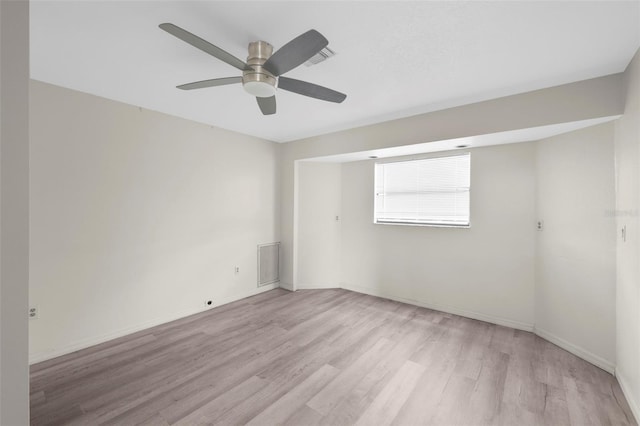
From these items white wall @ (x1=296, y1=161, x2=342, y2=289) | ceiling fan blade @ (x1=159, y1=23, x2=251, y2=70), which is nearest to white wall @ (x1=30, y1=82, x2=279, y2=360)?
white wall @ (x1=296, y1=161, x2=342, y2=289)

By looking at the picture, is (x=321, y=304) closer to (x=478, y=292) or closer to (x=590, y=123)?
(x=478, y=292)

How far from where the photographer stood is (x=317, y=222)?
4.61 m

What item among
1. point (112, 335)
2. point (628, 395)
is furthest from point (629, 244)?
point (112, 335)

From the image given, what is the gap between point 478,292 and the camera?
339 cm

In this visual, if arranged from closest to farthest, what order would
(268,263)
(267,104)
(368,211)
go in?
1. (267,104)
2. (368,211)
3. (268,263)

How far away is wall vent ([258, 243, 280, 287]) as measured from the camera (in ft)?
14.4

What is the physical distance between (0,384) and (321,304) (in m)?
3.36

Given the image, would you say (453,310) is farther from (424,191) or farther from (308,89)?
(308,89)

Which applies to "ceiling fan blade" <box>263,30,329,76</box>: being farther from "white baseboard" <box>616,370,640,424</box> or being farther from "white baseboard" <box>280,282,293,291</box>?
"white baseboard" <box>280,282,293,291</box>

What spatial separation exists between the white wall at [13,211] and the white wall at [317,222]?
3.79 m

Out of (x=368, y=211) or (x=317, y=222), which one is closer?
(x=368, y=211)

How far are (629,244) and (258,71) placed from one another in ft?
9.88

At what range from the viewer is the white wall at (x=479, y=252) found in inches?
122

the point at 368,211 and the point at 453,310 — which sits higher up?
the point at 368,211
